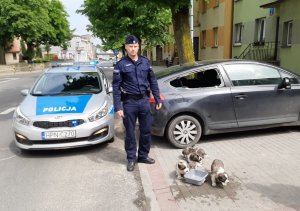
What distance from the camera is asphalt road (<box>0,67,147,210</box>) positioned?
3953 mm

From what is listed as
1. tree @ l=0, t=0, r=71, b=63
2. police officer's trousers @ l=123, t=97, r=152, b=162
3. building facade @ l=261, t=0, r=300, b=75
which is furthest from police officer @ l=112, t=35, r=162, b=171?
tree @ l=0, t=0, r=71, b=63

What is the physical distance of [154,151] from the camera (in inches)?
224

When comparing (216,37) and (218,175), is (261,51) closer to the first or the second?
(216,37)

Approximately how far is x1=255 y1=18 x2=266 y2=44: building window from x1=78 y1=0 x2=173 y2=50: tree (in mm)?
4993

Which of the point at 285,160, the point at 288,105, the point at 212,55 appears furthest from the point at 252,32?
the point at 285,160

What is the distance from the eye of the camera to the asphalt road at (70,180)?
395cm

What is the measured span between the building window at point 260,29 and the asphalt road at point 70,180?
1393cm

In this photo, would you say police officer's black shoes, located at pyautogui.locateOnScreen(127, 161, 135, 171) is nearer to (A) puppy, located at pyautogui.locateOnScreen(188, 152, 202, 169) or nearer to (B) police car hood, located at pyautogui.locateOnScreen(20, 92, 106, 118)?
(A) puppy, located at pyautogui.locateOnScreen(188, 152, 202, 169)

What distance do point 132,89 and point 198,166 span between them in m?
1.44

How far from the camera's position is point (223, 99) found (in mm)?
5840

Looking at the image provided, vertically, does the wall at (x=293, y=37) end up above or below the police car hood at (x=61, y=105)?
above

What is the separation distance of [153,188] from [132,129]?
986 millimetres

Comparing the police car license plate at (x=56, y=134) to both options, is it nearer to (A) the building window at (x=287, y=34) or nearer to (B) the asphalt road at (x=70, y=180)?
(B) the asphalt road at (x=70, y=180)

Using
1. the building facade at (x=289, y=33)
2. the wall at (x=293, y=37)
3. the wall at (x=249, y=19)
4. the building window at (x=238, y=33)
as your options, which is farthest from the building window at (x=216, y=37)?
the wall at (x=293, y=37)
